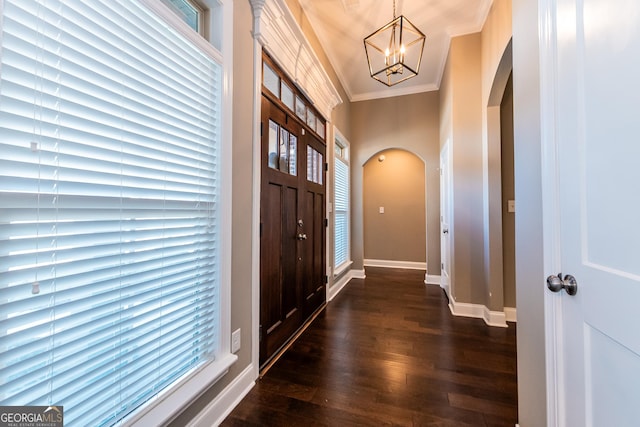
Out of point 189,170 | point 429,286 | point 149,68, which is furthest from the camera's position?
point 429,286

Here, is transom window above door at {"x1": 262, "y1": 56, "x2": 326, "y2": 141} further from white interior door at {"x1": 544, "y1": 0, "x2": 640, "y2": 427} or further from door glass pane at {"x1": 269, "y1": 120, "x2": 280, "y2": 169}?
white interior door at {"x1": 544, "y1": 0, "x2": 640, "y2": 427}

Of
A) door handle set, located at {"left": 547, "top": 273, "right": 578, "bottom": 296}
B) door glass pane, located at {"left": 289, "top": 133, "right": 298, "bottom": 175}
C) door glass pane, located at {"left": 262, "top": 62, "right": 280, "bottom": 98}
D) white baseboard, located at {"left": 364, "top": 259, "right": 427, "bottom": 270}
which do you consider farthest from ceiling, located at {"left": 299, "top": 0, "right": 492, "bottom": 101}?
white baseboard, located at {"left": 364, "top": 259, "right": 427, "bottom": 270}

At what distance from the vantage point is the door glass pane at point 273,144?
1.99 metres

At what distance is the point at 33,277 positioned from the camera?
724 mm

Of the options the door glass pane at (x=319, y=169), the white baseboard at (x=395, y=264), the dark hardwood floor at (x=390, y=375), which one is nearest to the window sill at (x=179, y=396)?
the dark hardwood floor at (x=390, y=375)

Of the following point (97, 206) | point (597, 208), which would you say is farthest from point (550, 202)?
point (97, 206)

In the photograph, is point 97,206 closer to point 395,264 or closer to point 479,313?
point 479,313

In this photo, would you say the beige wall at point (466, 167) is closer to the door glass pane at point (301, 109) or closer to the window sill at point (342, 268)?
the window sill at point (342, 268)

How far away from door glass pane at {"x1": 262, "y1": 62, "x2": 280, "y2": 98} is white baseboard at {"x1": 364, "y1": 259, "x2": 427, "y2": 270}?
416 centimetres

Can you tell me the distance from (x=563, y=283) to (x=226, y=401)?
1.69 meters

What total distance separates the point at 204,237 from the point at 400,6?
282 cm

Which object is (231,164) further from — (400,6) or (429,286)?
(429,286)

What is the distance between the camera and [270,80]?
2000 millimetres

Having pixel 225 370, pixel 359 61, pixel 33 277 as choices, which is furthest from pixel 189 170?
pixel 359 61
